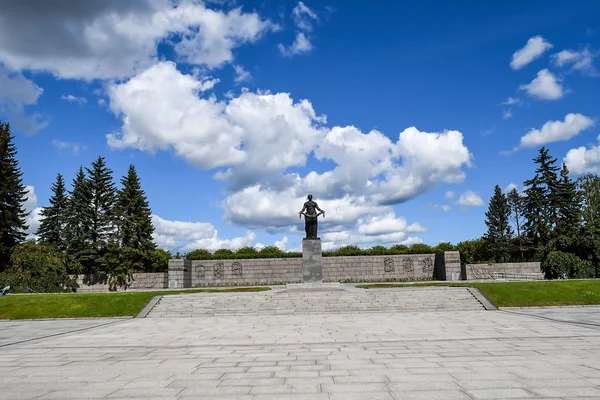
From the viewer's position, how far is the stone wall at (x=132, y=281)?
3462 centimetres

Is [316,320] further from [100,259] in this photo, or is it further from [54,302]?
[100,259]

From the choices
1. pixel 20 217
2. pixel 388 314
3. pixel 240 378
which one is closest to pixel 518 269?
pixel 388 314

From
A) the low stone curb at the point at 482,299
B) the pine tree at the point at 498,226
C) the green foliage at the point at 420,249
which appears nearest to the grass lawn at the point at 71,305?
the low stone curb at the point at 482,299

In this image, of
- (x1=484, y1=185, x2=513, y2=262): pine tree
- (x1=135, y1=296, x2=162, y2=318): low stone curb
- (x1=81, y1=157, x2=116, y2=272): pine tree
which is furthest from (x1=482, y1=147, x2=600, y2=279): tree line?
(x1=81, y1=157, x2=116, y2=272): pine tree

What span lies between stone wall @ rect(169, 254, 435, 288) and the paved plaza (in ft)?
63.3

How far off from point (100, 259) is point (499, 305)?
33.2 metres

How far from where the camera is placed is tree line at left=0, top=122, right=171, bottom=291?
34375 mm

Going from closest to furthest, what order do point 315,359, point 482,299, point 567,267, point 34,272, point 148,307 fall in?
point 315,359
point 482,299
point 148,307
point 567,267
point 34,272

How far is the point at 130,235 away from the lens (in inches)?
1427

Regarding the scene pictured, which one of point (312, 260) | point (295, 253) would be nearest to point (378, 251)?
point (295, 253)

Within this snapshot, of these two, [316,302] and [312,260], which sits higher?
[312,260]

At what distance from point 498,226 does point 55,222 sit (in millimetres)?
56468

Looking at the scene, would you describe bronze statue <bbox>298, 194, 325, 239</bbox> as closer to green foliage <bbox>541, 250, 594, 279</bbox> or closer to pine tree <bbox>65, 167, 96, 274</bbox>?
green foliage <bbox>541, 250, 594, 279</bbox>

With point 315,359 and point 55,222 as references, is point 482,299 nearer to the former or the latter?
point 315,359
